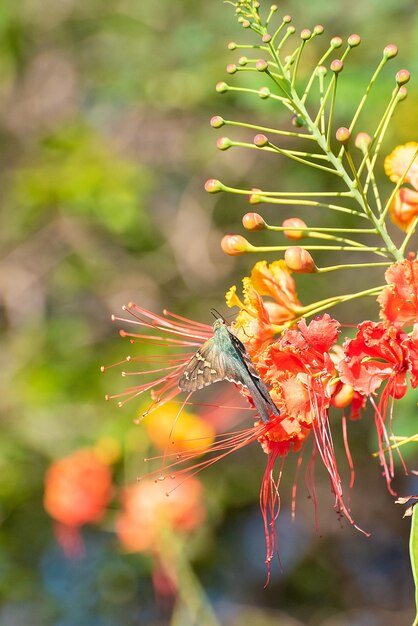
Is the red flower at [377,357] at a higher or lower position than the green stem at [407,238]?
lower

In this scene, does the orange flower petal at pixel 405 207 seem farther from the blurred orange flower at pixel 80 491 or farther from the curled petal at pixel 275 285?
the blurred orange flower at pixel 80 491

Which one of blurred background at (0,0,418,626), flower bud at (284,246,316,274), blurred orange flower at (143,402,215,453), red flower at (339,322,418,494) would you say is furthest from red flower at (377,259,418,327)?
blurred background at (0,0,418,626)

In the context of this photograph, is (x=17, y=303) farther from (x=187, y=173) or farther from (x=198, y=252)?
(x=187, y=173)

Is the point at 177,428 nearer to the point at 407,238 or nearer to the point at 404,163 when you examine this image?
the point at 404,163

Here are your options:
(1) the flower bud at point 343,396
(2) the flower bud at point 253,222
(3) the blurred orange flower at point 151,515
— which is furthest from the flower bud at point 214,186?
(3) the blurred orange flower at point 151,515

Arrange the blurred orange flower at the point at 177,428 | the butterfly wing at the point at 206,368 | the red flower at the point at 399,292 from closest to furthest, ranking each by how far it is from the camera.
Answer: the red flower at the point at 399,292 → the butterfly wing at the point at 206,368 → the blurred orange flower at the point at 177,428

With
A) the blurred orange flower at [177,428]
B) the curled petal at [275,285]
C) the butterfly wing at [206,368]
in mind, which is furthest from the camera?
the blurred orange flower at [177,428]

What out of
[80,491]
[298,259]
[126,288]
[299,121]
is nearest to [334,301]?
[298,259]
